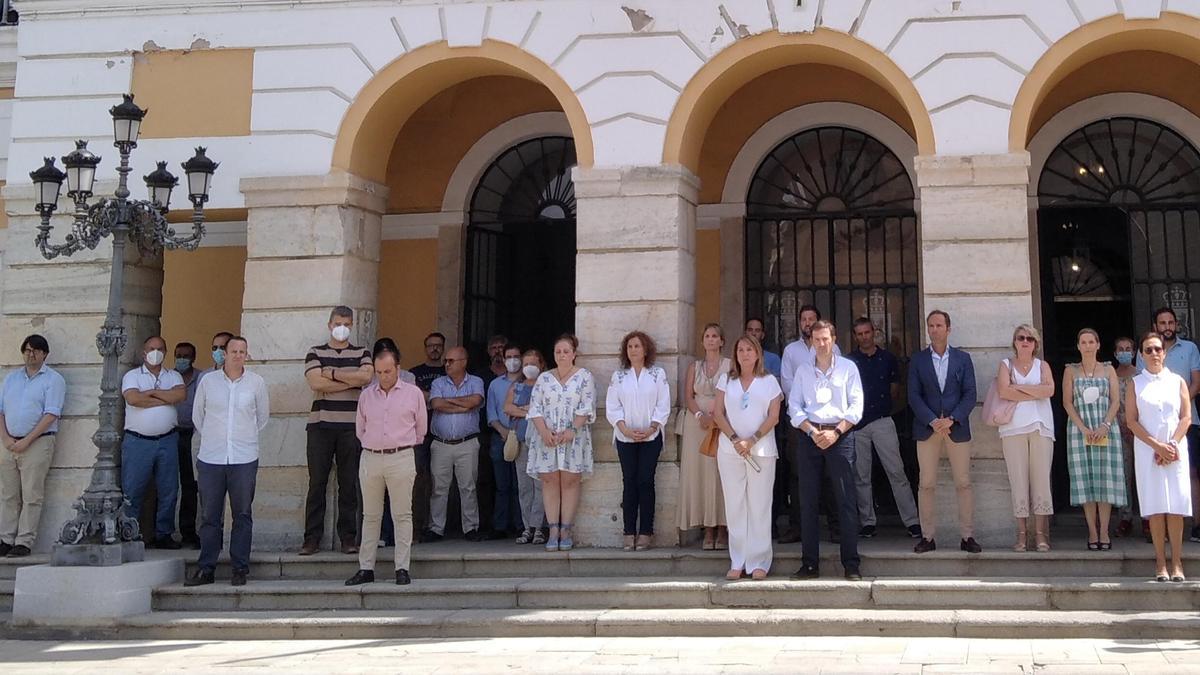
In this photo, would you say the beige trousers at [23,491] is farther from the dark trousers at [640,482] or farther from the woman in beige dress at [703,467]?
the woman in beige dress at [703,467]

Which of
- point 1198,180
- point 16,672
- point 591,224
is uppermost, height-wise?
point 1198,180

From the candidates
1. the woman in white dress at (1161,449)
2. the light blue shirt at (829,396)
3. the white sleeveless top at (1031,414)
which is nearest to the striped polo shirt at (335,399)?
the light blue shirt at (829,396)

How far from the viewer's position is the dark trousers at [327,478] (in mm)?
9203

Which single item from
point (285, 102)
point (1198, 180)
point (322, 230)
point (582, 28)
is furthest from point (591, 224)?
point (1198, 180)

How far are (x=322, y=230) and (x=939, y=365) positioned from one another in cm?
556

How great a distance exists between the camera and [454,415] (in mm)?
10094

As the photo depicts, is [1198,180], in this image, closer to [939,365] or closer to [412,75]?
[939,365]

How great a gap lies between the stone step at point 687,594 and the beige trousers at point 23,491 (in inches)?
85.4

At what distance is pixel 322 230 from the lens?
10078 mm

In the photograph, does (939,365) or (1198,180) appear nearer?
(939,365)

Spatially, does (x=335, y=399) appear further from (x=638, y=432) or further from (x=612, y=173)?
(x=612, y=173)

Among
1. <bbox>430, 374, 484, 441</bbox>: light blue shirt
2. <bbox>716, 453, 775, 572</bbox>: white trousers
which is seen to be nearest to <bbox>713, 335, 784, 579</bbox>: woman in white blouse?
<bbox>716, 453, 775, 572</bbox>: white trousers

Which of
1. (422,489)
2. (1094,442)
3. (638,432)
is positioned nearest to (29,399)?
(422,489)

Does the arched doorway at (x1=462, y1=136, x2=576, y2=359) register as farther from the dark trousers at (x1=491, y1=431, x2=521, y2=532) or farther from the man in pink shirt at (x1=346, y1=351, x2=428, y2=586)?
the man in pink shirt at (x1=346, y1=351, x2=428, y2=586)
